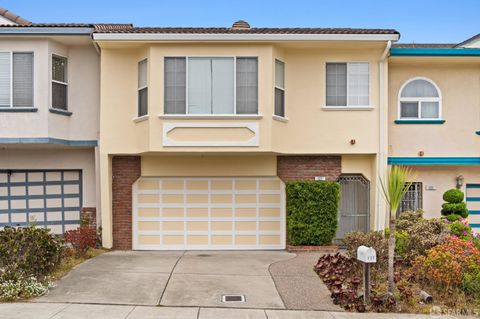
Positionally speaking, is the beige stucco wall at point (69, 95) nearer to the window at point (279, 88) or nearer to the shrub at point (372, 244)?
the window at point (279, 88)

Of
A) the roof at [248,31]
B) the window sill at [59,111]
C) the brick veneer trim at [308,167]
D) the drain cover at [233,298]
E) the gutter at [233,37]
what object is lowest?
the drain cover at [233,298]

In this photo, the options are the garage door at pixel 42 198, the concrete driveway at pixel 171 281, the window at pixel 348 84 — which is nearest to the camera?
the concrete driveway at pixel 171 281

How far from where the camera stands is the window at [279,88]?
14.9 meters

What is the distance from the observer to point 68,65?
1555 centimetres

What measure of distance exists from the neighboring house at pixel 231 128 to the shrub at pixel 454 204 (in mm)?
1914

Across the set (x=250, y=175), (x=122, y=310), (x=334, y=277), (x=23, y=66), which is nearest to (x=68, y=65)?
(x=23, y=66)

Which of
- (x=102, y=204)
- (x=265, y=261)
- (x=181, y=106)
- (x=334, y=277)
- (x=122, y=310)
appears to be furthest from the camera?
(x=102, y=204)

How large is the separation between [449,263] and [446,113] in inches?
275

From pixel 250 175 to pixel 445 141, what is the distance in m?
6.03

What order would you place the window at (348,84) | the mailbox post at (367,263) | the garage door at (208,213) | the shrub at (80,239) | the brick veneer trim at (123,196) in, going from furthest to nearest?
the garage door at (208,213) → the brick veneer trim at (123,196) → the window at (348,84) → the shrub at (80,239) → the mailbox post at (367,263)

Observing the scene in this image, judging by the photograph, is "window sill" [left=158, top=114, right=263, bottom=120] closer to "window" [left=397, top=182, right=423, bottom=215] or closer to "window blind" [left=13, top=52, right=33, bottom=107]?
"window blind" [left=13, top=52, right=33, bottom=107]

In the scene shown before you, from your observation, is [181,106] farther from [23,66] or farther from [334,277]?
[334,277]

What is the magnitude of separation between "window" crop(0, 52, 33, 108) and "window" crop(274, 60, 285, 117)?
6967 millimetres

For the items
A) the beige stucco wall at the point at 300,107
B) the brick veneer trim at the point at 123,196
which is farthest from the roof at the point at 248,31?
the brick veneer trim at the point at 123,196
